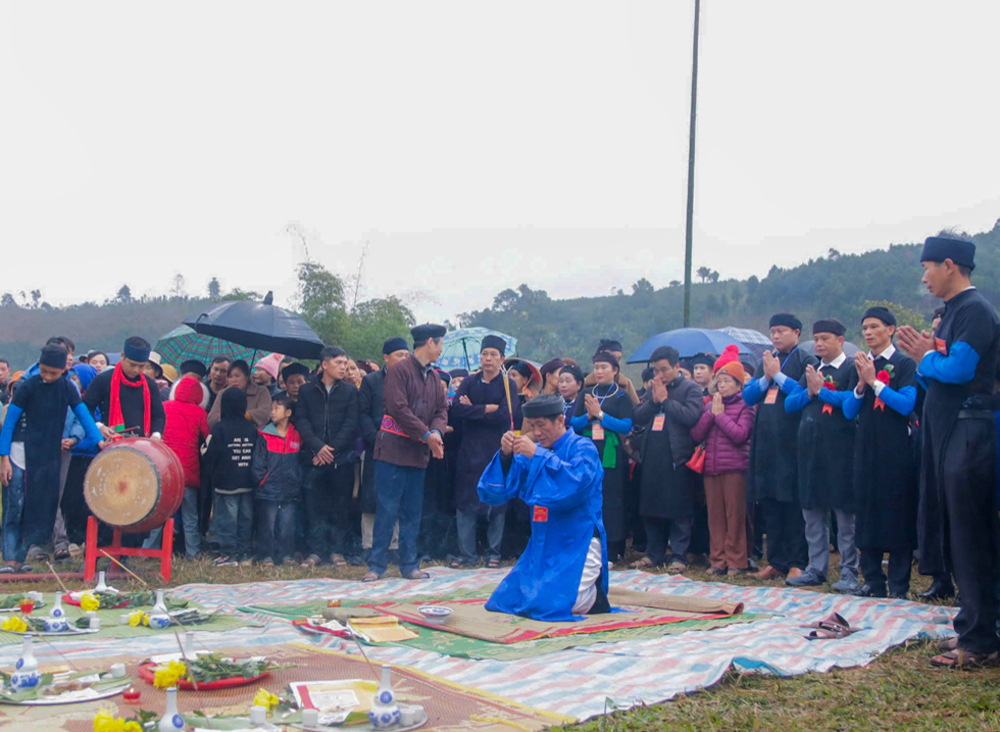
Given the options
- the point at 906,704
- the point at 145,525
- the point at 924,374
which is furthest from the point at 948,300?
the point at 145,525

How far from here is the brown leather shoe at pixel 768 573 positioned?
834cm

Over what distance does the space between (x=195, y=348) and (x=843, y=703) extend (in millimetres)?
9832

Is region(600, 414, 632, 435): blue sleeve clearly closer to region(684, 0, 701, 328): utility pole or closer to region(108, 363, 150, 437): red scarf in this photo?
region(108, 363, 150, 437): red scarf

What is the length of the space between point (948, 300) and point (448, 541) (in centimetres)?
594

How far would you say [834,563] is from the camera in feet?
29.6

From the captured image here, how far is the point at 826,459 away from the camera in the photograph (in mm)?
7680

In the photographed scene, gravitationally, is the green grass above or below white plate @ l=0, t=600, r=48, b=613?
above

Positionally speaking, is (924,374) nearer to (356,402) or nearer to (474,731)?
(474,731)

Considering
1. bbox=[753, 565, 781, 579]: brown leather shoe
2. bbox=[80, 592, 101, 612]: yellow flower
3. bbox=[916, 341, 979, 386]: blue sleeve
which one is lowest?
bbox=[753, 565, 781, 579]: brown leather shoe

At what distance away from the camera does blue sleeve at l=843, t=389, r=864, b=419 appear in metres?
7.32

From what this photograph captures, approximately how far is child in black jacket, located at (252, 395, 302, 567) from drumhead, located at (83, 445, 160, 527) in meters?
1.44

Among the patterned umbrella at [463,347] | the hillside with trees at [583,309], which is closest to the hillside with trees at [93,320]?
the hillside with trees at [583,309]

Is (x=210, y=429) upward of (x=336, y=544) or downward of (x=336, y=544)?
upward

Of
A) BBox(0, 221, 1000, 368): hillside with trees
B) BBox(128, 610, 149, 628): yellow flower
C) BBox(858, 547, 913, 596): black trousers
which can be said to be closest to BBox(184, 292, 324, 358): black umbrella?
BBox(128, 610, 149, 628): yellow flower
